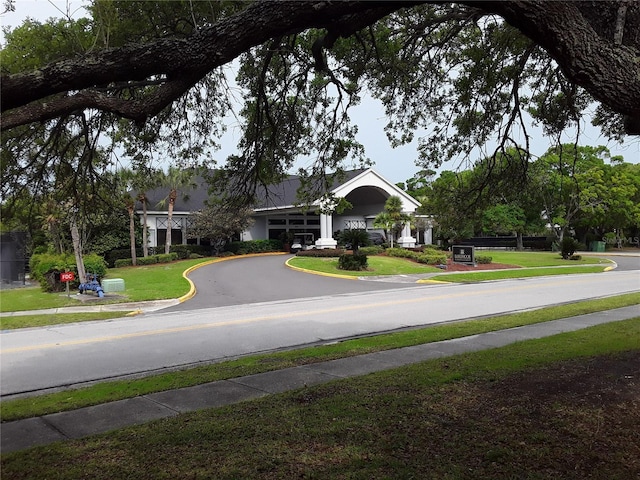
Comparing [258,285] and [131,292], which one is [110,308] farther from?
[258,285]

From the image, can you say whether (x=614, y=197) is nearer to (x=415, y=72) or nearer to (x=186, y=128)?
(x=415, y=72)

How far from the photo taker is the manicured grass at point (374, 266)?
27875mm

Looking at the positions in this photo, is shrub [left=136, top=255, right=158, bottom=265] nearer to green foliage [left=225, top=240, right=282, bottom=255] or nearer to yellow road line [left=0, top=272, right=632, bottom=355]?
green foliage [left=225, top=240, right=282, bottom=255]

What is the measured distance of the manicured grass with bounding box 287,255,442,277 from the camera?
2788cm

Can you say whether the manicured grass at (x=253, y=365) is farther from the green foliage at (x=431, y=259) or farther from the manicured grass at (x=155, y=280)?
the green foliage at (x=431, y=259)

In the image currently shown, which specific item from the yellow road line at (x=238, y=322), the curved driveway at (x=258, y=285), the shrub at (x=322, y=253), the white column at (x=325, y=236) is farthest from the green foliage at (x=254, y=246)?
the yellow road line at (x=238, y=322)

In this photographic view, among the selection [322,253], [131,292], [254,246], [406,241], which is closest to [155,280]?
[131,292]

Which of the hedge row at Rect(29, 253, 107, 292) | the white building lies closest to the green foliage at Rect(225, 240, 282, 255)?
the white building

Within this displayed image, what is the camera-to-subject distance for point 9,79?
3.96 meters

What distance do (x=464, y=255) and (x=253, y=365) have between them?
25.9 metres

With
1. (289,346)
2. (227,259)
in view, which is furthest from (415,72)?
(227,259)

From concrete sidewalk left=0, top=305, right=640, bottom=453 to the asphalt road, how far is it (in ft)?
6.18

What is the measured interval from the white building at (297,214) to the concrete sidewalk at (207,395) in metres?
26.6

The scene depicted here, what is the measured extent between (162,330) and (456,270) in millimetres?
20861
